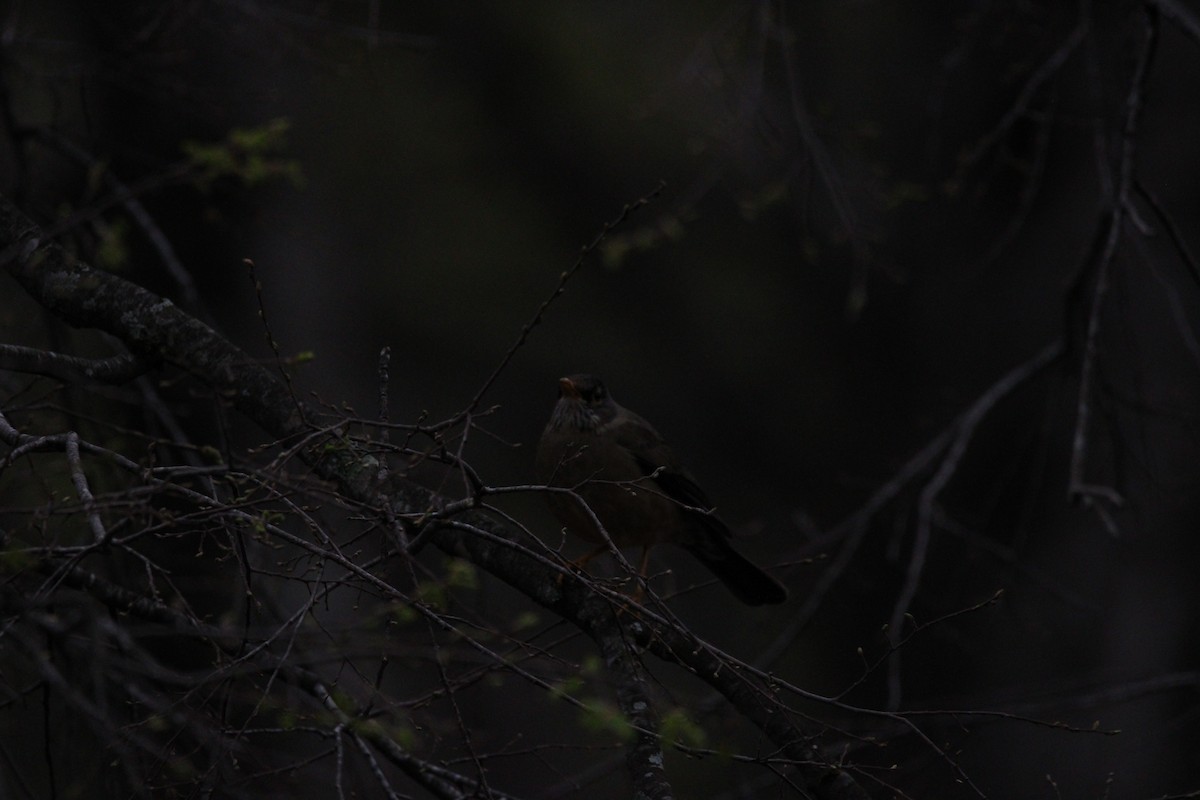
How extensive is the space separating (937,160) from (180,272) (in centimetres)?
656

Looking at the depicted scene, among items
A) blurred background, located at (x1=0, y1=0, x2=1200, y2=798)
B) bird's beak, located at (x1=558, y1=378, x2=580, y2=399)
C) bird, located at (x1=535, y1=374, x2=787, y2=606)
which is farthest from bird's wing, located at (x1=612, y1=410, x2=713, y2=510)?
blurred background, located at (x1=0, y1=0, x2=1200, y2=798)

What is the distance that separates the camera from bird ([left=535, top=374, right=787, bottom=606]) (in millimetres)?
4973

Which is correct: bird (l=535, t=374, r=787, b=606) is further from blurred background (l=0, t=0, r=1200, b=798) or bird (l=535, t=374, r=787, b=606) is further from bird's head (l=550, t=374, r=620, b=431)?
blurred background (l=0, t=0, r=1200, b=798)

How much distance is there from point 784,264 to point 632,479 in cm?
706

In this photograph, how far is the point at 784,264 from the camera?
1170 centimetres

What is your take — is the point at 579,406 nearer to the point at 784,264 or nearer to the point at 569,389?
the point at 569,389

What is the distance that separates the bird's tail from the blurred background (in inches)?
9.6

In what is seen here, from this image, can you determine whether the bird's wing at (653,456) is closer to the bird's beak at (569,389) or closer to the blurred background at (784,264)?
the bird's beak at (569,389)

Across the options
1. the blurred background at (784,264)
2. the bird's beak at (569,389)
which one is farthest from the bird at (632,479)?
the blurred background at (784,264)

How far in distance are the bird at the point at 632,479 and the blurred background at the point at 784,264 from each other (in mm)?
382

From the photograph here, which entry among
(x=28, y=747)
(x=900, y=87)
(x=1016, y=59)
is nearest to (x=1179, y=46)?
(x=1016, y=59)

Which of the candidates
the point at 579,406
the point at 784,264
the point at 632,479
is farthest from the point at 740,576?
the point at 784,264

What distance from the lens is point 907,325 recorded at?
34.5 ft

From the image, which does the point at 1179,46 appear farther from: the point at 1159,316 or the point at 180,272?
the point at 180,272
